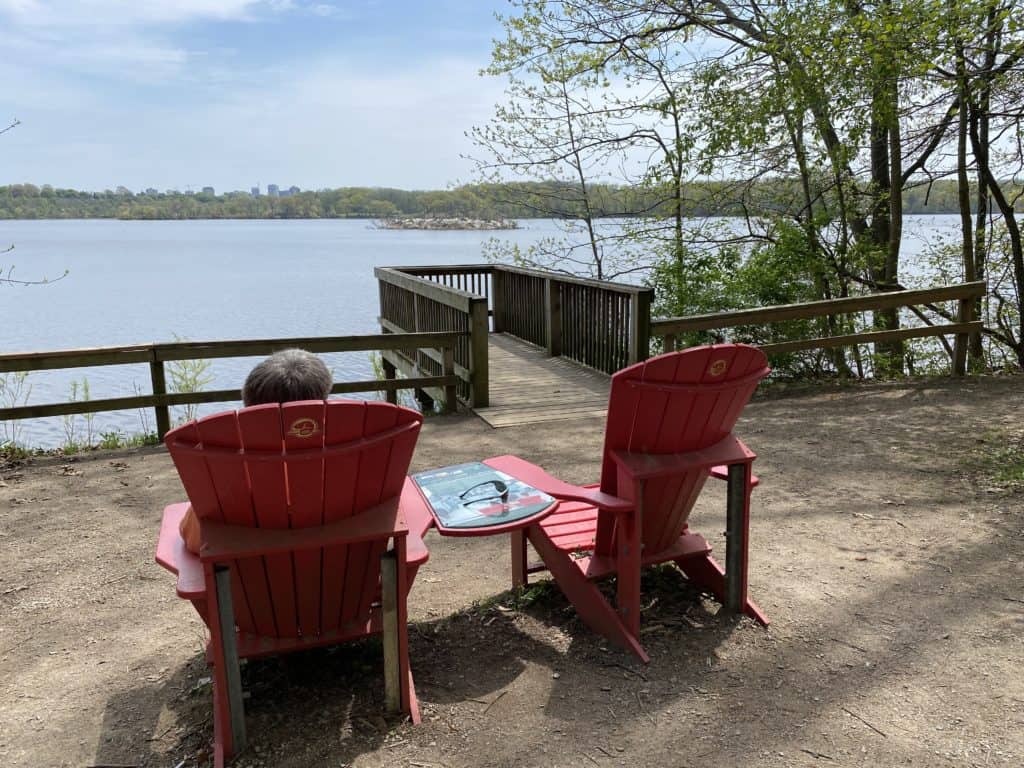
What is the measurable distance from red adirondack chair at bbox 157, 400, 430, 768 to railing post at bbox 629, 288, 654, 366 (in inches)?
204

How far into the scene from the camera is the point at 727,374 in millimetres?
2848

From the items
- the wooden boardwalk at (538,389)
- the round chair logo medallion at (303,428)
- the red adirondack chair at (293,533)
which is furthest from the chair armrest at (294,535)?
the wooden boardwalk at (538,389)

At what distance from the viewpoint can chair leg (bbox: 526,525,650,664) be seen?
296cm

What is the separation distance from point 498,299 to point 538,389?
11.9 ft

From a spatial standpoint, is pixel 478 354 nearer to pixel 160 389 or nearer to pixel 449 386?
pixel 449 386

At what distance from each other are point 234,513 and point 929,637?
2554 mm

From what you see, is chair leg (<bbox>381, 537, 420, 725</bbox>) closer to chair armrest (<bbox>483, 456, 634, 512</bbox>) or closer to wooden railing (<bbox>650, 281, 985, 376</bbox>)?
chair armrest (<bbox>483, 456, 634, 512</bbox>)

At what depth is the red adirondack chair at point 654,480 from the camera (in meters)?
2.77

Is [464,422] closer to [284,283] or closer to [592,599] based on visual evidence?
[592,599]

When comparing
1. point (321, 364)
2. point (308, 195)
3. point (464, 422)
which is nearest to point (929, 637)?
point (321, 364)

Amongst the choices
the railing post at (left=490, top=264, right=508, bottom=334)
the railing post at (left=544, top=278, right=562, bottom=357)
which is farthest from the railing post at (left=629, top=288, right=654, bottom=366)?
the railing post at (left=490, top=264, right=508, bottom=334)

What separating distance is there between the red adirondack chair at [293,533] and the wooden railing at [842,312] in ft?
17.2

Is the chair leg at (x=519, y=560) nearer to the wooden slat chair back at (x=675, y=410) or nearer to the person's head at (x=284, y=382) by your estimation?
the wooden slat chair back at (x=675, y=410)

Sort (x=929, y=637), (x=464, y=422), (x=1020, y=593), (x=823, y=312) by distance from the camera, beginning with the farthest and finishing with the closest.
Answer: (x=823, y=312) < (x=464, y=422) < (x=1020, y=593) < (x=929, y=637)
